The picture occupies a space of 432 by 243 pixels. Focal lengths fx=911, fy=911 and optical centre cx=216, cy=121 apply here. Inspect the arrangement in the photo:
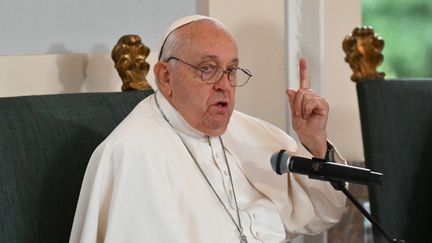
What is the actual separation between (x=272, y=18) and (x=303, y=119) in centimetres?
95

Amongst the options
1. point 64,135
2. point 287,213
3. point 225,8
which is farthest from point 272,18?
point 64,135

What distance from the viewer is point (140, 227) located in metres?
2.53

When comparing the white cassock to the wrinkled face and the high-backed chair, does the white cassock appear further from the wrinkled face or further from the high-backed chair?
the high-backed chair

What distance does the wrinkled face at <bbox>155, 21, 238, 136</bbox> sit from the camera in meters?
2.73

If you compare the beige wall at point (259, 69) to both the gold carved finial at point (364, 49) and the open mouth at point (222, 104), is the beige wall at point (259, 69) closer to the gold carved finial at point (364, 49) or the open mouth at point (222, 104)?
the gold carved finial at point (364, 49)

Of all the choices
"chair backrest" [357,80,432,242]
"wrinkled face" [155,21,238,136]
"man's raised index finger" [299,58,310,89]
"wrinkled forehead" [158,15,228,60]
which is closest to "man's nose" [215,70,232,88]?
"wrinkled face" [155,21,238,136]

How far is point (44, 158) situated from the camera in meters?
2.72

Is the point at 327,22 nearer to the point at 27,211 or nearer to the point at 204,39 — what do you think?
the point at 204,39

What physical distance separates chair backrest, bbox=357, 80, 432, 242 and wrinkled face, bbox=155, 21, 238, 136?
0.78 meters

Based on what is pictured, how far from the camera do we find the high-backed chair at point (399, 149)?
3.33 metres

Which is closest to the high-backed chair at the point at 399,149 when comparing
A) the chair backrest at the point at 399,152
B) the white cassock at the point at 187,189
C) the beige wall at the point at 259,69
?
the chair backrest at the point at 399,152

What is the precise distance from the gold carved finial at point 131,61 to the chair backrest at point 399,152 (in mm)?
→ 818

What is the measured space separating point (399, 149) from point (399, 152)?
0.01m

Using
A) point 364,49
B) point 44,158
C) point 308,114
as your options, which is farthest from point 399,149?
point 44,158
